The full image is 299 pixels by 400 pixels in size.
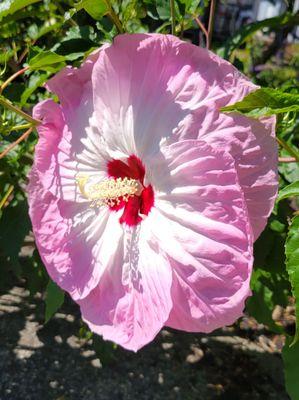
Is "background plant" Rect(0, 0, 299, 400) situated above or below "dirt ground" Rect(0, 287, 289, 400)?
above

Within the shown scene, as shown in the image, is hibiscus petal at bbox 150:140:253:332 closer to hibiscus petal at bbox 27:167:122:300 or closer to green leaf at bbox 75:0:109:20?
hibiscus petal at bbox 27:167:122:300

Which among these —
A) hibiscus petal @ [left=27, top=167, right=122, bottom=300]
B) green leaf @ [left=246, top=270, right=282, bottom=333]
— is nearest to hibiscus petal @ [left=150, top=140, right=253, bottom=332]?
hibiscus petal @ [left=27, top=167, right=122, bottom=300]

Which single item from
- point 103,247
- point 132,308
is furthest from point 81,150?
point 132,308

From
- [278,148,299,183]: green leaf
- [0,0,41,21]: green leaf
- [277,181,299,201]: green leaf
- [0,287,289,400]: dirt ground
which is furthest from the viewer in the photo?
[0,287,289,400]: dirt ground

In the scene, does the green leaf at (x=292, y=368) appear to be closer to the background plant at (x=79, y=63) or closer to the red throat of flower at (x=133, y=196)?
the background plant at (x=79, y=63)

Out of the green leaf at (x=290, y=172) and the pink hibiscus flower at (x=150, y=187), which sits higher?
the pink hibiscus flower at (x=150, y=187)

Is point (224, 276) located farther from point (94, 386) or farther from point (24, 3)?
point (94, 386)

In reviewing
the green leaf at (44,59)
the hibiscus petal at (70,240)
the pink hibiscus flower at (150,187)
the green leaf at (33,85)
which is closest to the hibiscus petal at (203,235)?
the pink hibiscus flower at (150,187)
